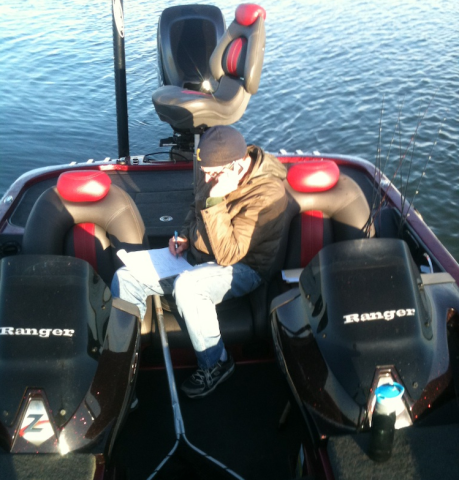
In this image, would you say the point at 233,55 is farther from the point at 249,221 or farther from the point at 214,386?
the point at 214,386

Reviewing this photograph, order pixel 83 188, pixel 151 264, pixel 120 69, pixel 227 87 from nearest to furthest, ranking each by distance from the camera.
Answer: pixel 151 264 < pixel 83 188 < pixel 227 87 < pixel 120 69

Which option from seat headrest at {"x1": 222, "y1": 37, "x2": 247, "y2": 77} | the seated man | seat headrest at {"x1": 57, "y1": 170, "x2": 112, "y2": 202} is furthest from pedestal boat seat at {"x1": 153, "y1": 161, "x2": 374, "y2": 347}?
seat headrest at {"x1": 222, "y1": 37, "x2": 247, "y2": 77}

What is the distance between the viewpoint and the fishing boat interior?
1764 millimetres

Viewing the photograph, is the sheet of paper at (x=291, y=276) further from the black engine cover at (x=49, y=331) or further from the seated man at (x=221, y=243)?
the black engine cover at (x=49, y=331)

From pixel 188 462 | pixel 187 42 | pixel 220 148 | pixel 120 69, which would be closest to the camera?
pixel 188 462

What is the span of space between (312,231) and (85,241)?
1038 mm

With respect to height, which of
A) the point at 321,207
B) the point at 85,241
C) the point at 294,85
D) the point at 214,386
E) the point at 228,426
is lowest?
the point at 294,85

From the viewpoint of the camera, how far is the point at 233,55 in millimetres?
4016

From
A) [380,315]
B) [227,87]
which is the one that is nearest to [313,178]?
[380,315]

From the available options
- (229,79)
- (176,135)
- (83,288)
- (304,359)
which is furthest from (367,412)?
(176,135)

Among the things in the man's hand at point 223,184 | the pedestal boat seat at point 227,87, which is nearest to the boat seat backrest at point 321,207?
the man's hand at point 223,184

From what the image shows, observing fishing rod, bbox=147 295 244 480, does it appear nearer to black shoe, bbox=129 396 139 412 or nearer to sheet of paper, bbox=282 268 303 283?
black shoe, bbox=129 396 139 412

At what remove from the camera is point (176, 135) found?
4523mm

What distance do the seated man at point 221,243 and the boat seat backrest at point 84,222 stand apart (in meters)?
0.25
